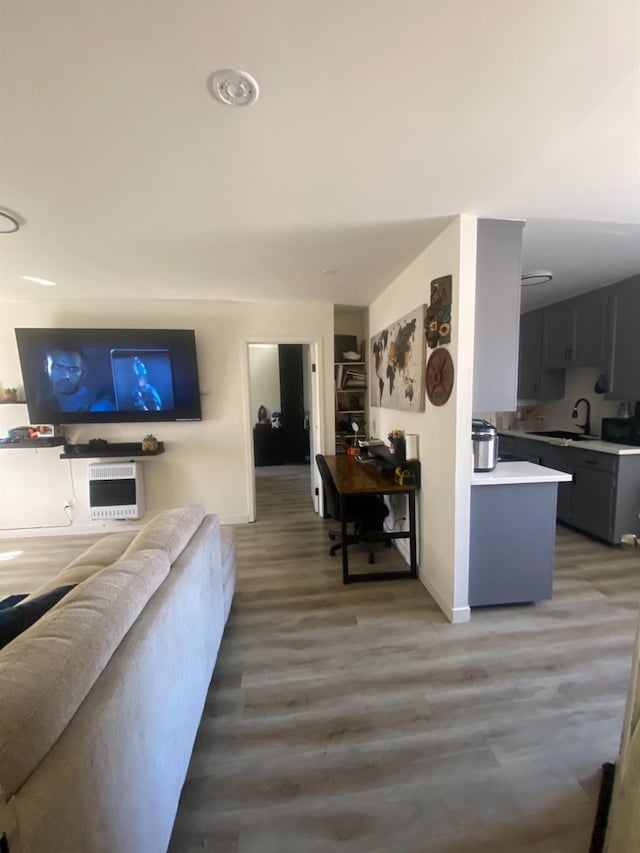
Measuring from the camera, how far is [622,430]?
3027 millimetres

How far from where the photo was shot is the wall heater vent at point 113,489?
332 cm

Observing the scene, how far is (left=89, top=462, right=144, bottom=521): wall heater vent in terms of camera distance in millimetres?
3318

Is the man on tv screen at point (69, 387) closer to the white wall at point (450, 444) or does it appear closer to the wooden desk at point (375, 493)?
the wooden desk at point (375, 493)

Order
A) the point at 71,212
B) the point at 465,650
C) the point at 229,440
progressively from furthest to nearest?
1. the point at 229,440
2. the point at 465,650
3. the point at 71,212

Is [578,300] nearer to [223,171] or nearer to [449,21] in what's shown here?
[449,21]

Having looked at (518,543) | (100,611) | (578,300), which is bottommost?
(518,543)

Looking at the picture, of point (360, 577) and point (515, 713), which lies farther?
point (360, 577)

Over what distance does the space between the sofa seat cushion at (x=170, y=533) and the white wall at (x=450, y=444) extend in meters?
1.47

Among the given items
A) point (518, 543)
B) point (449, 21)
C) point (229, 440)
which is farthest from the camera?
point (229, 440)

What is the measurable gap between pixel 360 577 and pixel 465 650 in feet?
2.69

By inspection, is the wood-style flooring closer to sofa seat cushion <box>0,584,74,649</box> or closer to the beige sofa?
the beige sofa

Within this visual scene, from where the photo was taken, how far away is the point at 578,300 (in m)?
3.38

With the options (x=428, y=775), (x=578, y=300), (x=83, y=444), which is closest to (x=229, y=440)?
(x=83, y=444)

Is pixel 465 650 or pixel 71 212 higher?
pixel 71 212
